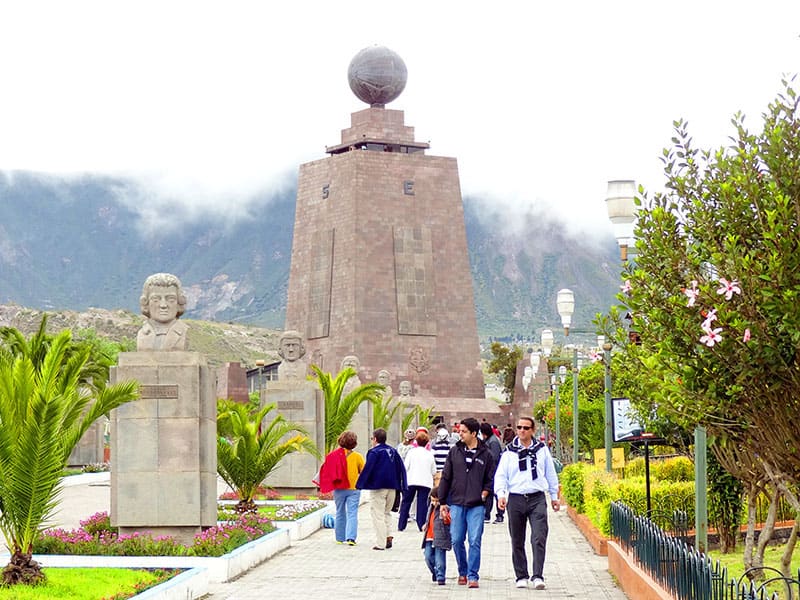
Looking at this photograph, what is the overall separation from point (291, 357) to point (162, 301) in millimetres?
10175

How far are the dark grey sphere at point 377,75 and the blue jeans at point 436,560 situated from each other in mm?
52326

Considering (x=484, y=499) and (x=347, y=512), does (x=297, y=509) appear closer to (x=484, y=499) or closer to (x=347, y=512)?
(x=347, y=512)

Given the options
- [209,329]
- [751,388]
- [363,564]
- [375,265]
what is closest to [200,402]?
[363,564]

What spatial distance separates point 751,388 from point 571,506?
13949 millimetres

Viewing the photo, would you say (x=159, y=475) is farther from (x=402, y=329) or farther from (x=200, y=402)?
(x=402, y=329)

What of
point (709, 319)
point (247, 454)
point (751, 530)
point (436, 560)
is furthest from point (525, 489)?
point (247, 454)

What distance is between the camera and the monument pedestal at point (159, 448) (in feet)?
45.8

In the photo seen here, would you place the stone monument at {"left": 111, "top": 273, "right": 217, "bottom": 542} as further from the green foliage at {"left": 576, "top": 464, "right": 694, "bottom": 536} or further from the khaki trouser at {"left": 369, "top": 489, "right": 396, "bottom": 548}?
the green foliage at {"left": 576, "top": 464, "right": 694, "bottom": 536}

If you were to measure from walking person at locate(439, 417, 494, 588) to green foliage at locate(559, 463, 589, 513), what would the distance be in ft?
22.5

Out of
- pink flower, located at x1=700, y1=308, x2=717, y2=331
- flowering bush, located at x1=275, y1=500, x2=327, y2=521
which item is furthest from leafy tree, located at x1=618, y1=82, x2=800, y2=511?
flowering bush, located at x1=275, y1=500, x2=327, y2=521

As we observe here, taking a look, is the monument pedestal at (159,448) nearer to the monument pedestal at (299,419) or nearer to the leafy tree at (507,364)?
the monument pedestal at (299,419)

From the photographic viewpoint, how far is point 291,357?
24391 millimetres

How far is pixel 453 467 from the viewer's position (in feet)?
42.3

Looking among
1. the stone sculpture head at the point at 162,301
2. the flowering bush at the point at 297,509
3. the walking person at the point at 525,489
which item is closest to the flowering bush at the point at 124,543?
the stone sculpture head at the point at 162,301
